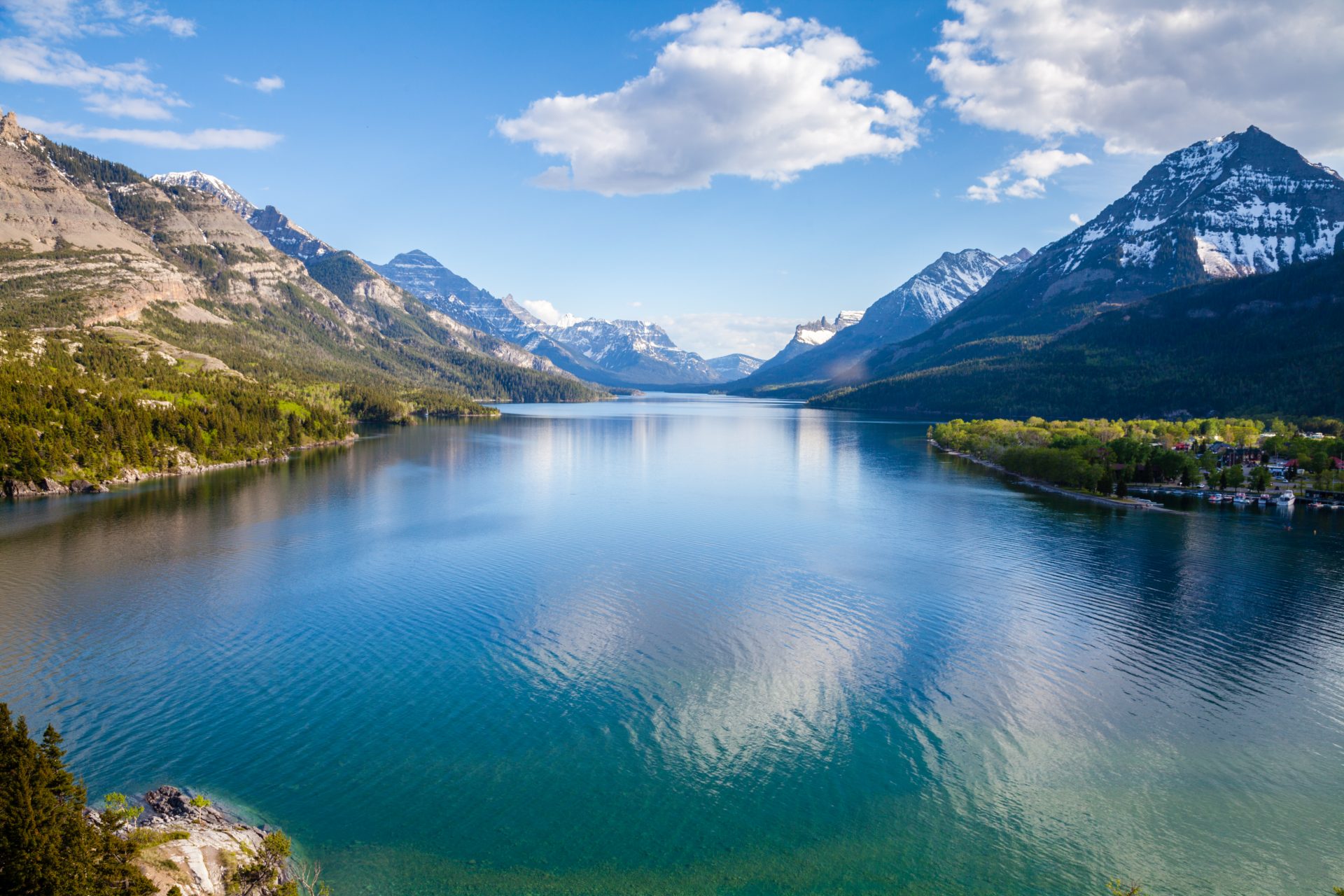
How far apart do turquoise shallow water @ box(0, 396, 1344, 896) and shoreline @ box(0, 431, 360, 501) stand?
16.5m

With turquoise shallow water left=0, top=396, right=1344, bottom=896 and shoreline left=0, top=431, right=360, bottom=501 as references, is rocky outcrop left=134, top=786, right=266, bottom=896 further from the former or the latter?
shoreline left=0, top=431, right=360, bottom=501

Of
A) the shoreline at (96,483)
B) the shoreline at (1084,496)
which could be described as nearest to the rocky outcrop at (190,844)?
the shoreline at (96,483)

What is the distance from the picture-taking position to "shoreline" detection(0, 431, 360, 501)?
81062mm

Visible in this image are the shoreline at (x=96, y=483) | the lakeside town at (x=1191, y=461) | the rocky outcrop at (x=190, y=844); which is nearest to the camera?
the rocky outcrop at (x=190, y=844)

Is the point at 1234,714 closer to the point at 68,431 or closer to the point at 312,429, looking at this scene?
the point at 68,431

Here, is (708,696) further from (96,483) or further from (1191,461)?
(1191,461)

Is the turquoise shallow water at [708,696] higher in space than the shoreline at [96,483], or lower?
lower

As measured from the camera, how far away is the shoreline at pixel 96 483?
81.1m

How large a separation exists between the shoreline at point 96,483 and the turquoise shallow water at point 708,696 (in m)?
16.5

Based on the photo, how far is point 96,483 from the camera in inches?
3410

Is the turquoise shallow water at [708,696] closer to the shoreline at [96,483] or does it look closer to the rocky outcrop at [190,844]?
the rocky outcrop at [190,844]

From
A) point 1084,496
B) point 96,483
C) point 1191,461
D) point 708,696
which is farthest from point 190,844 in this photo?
point 1191,461

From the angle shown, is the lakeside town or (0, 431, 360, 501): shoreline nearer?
(0, 431, 360, 501): shoreline

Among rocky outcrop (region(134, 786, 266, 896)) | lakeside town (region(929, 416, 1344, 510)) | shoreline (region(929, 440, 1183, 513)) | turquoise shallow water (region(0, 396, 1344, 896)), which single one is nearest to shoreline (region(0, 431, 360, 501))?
turquoise shallow water (region(0, 396, 1344, 896))
